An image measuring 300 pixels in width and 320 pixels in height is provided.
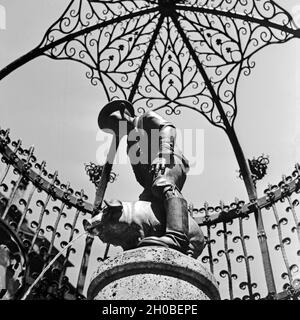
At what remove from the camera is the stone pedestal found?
3.31 m

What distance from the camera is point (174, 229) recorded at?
148 inches

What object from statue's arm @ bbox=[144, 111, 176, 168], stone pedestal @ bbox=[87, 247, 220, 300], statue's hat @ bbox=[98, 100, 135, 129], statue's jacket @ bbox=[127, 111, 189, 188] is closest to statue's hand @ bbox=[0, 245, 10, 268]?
statue's hat @ bbox=[98, 100, 135, 129]

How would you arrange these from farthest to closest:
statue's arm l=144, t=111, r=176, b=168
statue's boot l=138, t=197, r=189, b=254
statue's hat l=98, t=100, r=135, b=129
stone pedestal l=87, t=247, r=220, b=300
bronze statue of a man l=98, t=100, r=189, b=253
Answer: statue's hat l=98, t=100, r=135, b=129, statue's arm l=144, t=111, r=176, b=168, bronze statue of a man l=98, t=100, r=189, b=253, statue's boot l=138, t=197, r=189, b=254, stone pedestal l=87, t=247, r=220, b=300

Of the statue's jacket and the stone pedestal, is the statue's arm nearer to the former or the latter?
the statue's jacket

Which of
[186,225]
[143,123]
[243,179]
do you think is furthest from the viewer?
[243,179]

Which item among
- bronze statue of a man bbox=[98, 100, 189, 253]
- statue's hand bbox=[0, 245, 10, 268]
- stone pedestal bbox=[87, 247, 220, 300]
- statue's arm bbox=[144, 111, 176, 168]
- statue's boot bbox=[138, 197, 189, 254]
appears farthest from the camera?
statue's hand bbox=[0, 245, 10, 268]

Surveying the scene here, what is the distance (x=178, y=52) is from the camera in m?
9.16

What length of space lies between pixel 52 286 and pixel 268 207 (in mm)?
3110

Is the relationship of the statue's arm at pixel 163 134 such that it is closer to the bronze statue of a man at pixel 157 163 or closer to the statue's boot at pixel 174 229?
the bronze statue of a man at pixel 157 163

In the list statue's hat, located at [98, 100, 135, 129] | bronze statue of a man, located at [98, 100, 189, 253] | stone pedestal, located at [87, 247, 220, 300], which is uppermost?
statue's hat, located at [98, 100, 135, 129]

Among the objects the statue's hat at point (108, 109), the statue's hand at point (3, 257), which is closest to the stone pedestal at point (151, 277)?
the statue's hat at point (108, 109)
